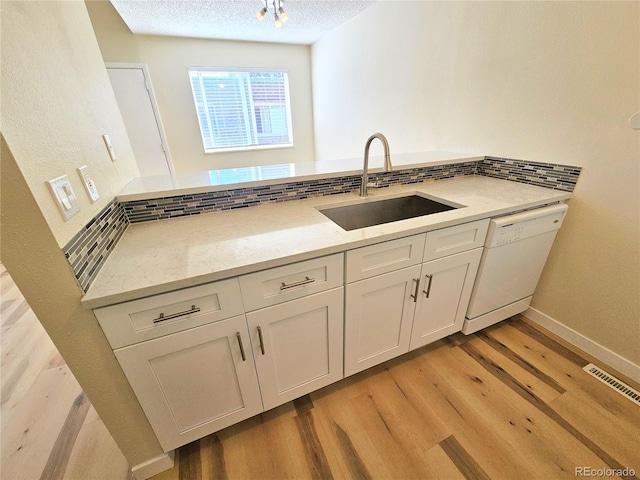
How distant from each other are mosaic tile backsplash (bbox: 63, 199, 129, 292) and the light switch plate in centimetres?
7

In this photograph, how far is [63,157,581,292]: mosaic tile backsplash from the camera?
2.71 ft

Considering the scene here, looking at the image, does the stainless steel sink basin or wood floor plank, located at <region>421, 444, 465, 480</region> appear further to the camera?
the stainless steel sink basin

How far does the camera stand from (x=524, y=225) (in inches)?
54.7

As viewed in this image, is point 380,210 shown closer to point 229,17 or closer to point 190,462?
point 190,462

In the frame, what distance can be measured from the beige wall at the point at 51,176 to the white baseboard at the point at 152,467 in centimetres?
3

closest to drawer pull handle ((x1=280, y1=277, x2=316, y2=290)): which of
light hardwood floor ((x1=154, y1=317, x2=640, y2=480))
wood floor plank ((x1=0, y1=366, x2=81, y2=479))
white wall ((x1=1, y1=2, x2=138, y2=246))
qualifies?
white wall ((x1=1, y1=2, x2=138, y2=246))

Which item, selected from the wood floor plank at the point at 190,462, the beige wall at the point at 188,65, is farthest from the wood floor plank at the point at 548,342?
the beige wall at the point at 188,65

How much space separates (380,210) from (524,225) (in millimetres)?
750

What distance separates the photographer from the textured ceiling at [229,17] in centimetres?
269

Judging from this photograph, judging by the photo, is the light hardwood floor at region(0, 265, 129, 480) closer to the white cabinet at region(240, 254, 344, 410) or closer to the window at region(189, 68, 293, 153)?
the white cabinet at region(240, 254, 344, 410)

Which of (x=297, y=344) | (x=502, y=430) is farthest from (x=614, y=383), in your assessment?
(x=297, y=344)

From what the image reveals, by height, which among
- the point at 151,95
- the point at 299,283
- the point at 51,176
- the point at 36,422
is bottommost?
the point at 36,422

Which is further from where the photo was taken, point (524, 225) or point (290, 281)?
point (524, 225)

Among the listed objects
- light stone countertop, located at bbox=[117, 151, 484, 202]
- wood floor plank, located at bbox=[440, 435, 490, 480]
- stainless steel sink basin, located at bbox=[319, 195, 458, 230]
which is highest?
light stone countertop, located at bbox=[117, 151, 484, 202]
